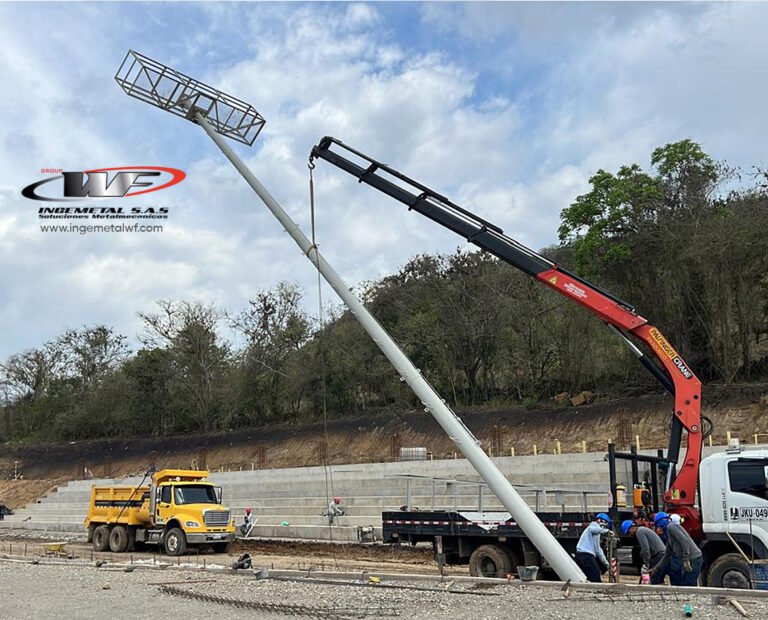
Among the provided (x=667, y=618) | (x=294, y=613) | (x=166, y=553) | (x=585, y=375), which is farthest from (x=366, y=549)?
(x=585, y=375)

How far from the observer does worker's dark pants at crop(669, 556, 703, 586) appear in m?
10.4

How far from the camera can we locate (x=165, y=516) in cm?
2116

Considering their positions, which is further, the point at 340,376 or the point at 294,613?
the point at 340,376

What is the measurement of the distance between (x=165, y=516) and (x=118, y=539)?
2628 millimetres

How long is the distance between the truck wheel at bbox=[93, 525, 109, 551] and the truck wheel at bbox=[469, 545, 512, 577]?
14.3 m

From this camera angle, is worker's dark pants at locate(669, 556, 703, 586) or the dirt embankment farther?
the dirt embankment

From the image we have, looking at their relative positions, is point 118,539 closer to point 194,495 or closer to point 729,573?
point 194,495

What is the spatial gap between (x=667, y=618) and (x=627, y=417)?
2164 cm

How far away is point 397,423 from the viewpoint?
1521 inches

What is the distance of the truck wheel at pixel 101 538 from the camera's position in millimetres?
23047

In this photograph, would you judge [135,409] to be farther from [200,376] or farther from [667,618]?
[667,618]

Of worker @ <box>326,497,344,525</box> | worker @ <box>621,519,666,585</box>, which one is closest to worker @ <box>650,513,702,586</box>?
worker @ <box>621,519,666,585</box>

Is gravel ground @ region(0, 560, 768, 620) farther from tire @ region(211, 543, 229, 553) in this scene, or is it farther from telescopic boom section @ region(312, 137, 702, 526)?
tire @ region(211, 543, 229, 553)

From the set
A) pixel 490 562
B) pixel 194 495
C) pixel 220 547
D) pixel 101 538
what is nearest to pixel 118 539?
pixel 101 538
